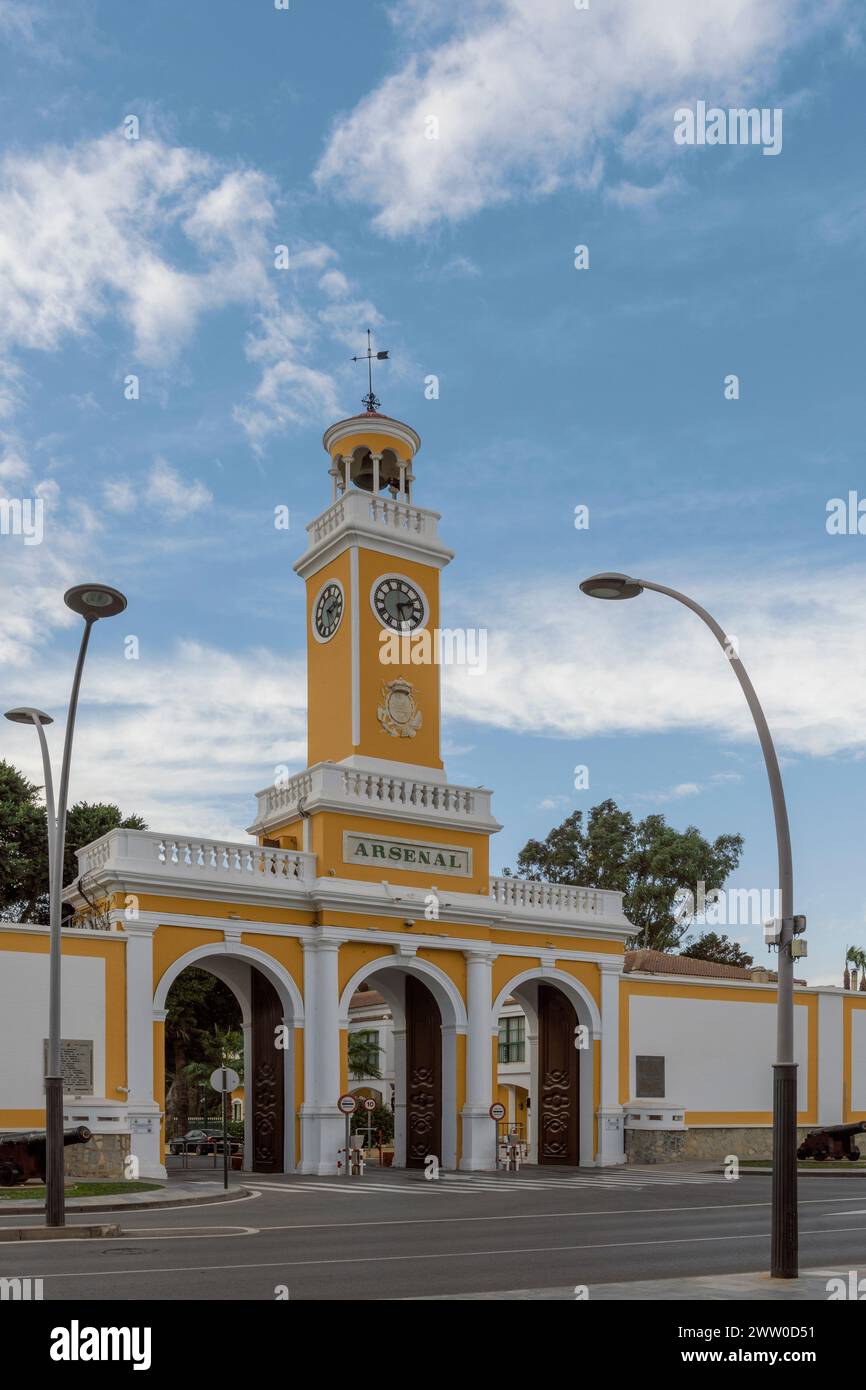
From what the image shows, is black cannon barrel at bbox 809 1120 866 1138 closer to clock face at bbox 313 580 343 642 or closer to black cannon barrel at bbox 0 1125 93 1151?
clock face at bbox 313 580 343 642

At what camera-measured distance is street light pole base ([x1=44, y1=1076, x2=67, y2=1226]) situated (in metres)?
17.2

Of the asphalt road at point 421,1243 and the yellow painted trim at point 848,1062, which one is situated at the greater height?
the asphalt road at point 421,1243

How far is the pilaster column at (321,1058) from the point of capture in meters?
30.1

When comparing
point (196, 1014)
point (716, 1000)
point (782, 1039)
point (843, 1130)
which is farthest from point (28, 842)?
point (782, 1039)

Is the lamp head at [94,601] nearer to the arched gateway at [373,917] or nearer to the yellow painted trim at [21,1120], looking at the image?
the arched gateway at [373,917]

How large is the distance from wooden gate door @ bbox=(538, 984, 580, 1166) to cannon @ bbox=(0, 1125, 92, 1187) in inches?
588

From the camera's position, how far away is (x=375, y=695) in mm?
34562

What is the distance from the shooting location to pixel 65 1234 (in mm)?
16688

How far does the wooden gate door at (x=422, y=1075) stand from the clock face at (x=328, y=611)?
344 inches

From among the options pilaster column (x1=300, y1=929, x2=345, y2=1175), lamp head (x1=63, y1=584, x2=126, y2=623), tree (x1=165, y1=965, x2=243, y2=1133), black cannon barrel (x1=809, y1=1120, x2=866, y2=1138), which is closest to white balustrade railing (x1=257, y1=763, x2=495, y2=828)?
pilaster column (x1=300, y1=929, x2=345, y2=1175)

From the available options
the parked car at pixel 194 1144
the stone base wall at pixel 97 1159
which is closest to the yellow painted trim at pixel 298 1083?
the stone base wall at pixel 97 1159

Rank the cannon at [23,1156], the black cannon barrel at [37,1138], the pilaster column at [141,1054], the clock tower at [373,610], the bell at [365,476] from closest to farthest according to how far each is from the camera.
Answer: the cannon at [23,1156], the black cannon barrel at [37,1138], the pilaster column at [141,1054], the clock tower at [373,610], the bell at [365,476]

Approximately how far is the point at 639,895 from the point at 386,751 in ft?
102
